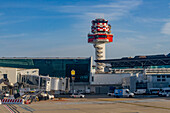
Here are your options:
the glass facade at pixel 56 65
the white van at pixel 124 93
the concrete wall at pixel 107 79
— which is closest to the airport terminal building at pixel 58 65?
the glass facade at pixel 56 65

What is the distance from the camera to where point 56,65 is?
534 ft

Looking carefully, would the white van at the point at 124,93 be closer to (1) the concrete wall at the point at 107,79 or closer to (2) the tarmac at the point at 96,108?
(2) the tarmac at the point at 96,108

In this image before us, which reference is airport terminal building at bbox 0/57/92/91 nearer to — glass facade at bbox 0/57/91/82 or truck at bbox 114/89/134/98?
glass facade at bbox 0/57/91/82

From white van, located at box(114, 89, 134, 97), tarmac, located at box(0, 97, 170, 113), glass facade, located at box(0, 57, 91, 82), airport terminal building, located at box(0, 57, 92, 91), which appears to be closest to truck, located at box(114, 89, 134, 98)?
white van, located at box(114, 89, 134, 97)

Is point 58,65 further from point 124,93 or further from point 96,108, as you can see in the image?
point 96,108

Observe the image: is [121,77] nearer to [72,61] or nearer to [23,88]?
[72,61]

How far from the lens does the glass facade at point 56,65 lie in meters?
161

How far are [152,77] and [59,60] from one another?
64702 millimetres

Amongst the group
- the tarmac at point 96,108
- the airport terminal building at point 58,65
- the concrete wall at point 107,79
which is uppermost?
the airport terminal building at point 58,65

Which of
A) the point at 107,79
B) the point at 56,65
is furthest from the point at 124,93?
the point at 56,65

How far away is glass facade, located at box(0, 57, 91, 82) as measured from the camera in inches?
6344

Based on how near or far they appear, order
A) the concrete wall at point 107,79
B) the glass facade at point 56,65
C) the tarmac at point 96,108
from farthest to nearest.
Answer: the glass facade at point 56,65 → the concrete wall at point 107,79 → the tarmac at point 96,108

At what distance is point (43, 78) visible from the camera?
84188mm

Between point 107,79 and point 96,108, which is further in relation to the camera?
point 107,79
